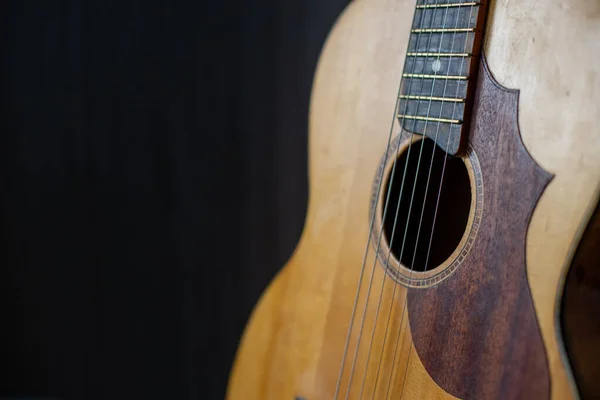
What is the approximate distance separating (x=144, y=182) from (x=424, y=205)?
0.83 meters

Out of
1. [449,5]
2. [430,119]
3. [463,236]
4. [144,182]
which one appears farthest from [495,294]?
[144,182]

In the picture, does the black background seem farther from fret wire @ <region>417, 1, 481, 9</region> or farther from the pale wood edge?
the pale wood edge

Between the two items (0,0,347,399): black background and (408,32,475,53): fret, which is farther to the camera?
(0,0,347,399): black background

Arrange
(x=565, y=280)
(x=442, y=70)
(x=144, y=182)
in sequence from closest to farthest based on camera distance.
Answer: (x=565, y=280) < (x=442, y=70) < (x=144, y=182)

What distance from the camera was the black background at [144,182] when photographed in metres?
1.28

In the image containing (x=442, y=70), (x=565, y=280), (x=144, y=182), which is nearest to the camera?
(x=565, y=280)

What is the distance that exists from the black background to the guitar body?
0.51 m

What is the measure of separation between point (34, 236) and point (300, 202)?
626mm

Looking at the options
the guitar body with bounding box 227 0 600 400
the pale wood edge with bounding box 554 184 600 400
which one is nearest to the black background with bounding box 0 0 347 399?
the guitar body with bounding box 227 0 600 400

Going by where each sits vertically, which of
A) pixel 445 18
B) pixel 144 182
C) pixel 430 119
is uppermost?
pixel 445 18

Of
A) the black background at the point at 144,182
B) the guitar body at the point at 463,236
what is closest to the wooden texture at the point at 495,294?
the guitar body at the point at 463,236

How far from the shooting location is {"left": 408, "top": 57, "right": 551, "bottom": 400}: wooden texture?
1.72 feet

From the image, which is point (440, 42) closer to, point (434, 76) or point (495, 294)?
point (434, 76)

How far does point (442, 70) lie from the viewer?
61 cm
